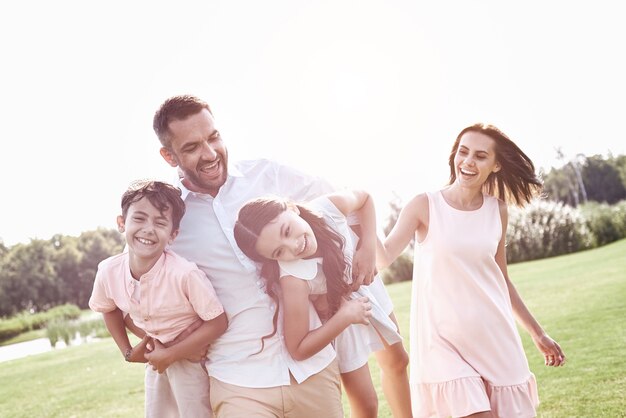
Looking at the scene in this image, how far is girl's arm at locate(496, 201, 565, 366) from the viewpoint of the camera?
4.15m

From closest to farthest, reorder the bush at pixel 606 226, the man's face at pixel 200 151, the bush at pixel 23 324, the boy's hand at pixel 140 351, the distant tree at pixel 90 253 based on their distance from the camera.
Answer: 1. the boy's hand at pixel 140 351
2. the man's face at pixel 200 151
3. the bush at pixel 606 226
4. the bush at pixel 23 324
5. the distant tree at pixel 90 253

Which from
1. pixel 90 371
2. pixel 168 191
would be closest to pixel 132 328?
pixel 168 191

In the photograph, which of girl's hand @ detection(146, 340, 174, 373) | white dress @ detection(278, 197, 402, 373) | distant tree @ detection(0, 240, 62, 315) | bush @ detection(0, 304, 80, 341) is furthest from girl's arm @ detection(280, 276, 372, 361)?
distant tree @ detection(0, 240, 62, 315)

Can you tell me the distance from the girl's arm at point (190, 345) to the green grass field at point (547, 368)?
3.52 m

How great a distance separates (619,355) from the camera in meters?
7.07

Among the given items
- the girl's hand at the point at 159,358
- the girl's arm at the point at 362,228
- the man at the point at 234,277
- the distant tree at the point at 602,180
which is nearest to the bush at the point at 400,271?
the girl's arm at the point at 362,228

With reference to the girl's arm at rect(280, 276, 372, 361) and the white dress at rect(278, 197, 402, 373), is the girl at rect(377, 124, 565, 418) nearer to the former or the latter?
the white dress at rect(278, 197, 402, 373)

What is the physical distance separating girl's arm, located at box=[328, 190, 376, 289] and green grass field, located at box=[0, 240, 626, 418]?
114 inches

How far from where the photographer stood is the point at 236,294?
3275 mm

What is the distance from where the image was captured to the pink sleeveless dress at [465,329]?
3824mm

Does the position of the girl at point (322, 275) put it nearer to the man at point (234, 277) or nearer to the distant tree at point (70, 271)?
the man at point (234, 277)

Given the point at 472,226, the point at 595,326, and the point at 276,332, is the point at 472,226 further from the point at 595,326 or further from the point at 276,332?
the point at 595,326

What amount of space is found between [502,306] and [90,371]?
11.0m

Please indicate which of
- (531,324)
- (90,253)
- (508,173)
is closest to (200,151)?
(508,173)
